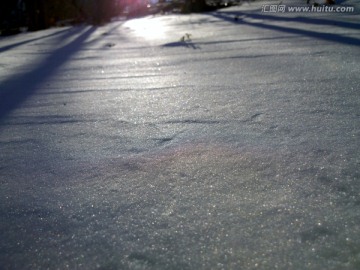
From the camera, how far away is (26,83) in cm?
227

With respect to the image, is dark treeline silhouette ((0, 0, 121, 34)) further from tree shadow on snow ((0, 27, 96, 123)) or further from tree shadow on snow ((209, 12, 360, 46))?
tree shadow on snow ((0, 27, 96, 123))

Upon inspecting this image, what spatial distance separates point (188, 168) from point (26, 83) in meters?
1.62

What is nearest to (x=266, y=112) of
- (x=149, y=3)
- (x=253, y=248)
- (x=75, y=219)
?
(x=253, y=248)

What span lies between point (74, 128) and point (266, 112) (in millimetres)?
817

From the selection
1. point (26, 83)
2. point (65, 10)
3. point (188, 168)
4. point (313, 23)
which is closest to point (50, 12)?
point (65, 10)

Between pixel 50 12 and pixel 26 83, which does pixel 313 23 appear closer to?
pixel 26 83

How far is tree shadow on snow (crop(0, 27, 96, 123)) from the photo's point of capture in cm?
187

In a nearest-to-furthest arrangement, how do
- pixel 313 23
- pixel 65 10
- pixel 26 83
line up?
pixel 26 83
pixel 313 23
pixel 65 10

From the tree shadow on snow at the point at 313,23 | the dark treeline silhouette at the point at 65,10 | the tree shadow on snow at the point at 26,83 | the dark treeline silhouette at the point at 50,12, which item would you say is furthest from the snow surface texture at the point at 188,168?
the dark treeline silhouette at the point at 50,12

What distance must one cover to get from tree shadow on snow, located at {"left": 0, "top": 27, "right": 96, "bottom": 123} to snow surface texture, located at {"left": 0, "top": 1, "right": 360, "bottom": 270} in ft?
0.05

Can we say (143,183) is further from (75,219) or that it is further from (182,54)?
(182,54)

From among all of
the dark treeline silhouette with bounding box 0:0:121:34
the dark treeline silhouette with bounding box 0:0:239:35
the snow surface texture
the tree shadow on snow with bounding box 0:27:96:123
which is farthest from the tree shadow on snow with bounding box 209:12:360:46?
the dark treeline silhouette with bounding box 0:0:121:34

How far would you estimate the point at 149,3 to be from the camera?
10664 mm

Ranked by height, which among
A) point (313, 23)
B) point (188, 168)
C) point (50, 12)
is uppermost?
point (50, 12)
